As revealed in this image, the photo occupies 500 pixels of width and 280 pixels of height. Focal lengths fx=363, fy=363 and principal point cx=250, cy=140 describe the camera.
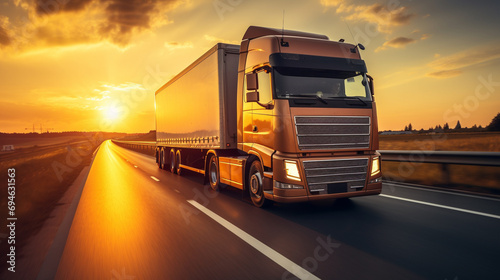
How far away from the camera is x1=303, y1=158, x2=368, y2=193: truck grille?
6.83m

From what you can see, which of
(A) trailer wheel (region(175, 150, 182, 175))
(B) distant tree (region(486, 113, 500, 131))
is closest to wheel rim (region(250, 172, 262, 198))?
(A) trailer wheel (region(175, 150, 182, 175))

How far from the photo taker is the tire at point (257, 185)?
7670mm

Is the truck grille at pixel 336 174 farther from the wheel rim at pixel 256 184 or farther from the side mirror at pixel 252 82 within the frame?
the side mirror at pixel 252 82

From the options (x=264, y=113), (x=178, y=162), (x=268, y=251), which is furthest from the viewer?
(x=178, y=162)

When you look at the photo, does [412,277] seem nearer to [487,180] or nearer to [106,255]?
[106,255]

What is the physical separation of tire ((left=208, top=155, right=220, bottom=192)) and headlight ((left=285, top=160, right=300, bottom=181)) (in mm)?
3768

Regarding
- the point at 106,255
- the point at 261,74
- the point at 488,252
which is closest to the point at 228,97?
the point at 261,74

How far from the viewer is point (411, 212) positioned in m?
6.85

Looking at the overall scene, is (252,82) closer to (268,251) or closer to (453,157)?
(268,251)

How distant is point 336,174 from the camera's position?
7.01 m

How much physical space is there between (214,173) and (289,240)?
5836 mm

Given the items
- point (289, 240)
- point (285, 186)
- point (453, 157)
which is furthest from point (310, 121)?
point (453, 157)

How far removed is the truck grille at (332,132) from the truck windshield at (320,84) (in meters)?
0.48

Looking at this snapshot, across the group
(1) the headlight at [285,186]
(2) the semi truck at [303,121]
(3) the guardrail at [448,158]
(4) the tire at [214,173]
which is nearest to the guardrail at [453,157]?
(3) the guardrail at [448,158]
